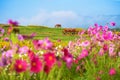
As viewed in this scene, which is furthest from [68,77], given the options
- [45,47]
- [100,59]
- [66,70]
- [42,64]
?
[42,64]

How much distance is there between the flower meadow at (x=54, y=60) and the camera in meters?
4.00

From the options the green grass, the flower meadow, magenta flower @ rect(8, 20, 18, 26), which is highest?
magenta flower @ rect(8, 20, 18, 26)

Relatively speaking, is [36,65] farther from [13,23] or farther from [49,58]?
[13,23]

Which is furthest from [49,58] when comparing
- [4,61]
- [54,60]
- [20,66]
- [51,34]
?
[51,34]

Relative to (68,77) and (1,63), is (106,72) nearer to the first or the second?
(68,77)

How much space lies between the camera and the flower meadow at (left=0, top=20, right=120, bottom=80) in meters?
4.00

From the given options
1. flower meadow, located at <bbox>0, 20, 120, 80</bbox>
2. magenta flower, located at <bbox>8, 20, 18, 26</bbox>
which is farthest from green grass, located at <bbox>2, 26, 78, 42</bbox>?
magenta flower, located at <bbox>8, 20, 18, 26</bbox>

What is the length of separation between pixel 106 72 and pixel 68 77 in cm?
103

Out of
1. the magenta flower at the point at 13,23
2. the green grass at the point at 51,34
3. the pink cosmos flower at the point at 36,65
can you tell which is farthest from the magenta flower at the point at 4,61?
the green grass at the point at 51,34

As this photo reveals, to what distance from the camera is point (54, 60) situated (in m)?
3.82

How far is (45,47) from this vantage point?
4.51m

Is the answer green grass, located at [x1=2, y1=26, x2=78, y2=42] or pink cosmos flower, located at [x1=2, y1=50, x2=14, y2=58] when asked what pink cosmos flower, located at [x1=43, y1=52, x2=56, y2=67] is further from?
green grass, located at [x1=2, y1=26, x2=78, y2=42]

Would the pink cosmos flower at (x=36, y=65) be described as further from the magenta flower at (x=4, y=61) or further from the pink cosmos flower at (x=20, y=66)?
the magenta flower at (x=4, y=61)

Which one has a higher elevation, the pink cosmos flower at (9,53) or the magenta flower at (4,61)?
the pink cosmos flower at (9,53)
